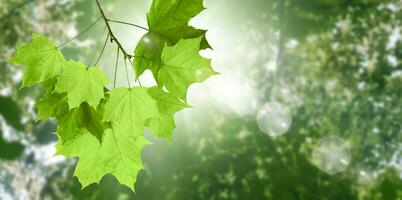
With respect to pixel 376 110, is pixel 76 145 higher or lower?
higher

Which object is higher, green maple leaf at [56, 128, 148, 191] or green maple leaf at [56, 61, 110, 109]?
green maple leaf at [56, 61, 110, 109]

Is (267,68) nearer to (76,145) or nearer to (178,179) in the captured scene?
(178,179)

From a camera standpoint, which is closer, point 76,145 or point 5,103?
point 76,145

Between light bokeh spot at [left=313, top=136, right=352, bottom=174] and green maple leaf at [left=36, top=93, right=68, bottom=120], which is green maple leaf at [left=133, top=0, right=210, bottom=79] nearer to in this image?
green maple leaf at [left=36, top=93, right=68, bottom=120]

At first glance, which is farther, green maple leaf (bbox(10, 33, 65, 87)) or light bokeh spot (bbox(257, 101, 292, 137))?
light bokeh spot (bbox(257, 101, 292, 137))

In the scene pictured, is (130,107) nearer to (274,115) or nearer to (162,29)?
(162,29)

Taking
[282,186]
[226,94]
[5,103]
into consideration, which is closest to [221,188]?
[282,186]

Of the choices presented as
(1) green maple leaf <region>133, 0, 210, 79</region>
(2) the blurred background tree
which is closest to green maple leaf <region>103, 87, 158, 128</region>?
(1) green maple leaf <region>133, 0, 210, 79</region>
